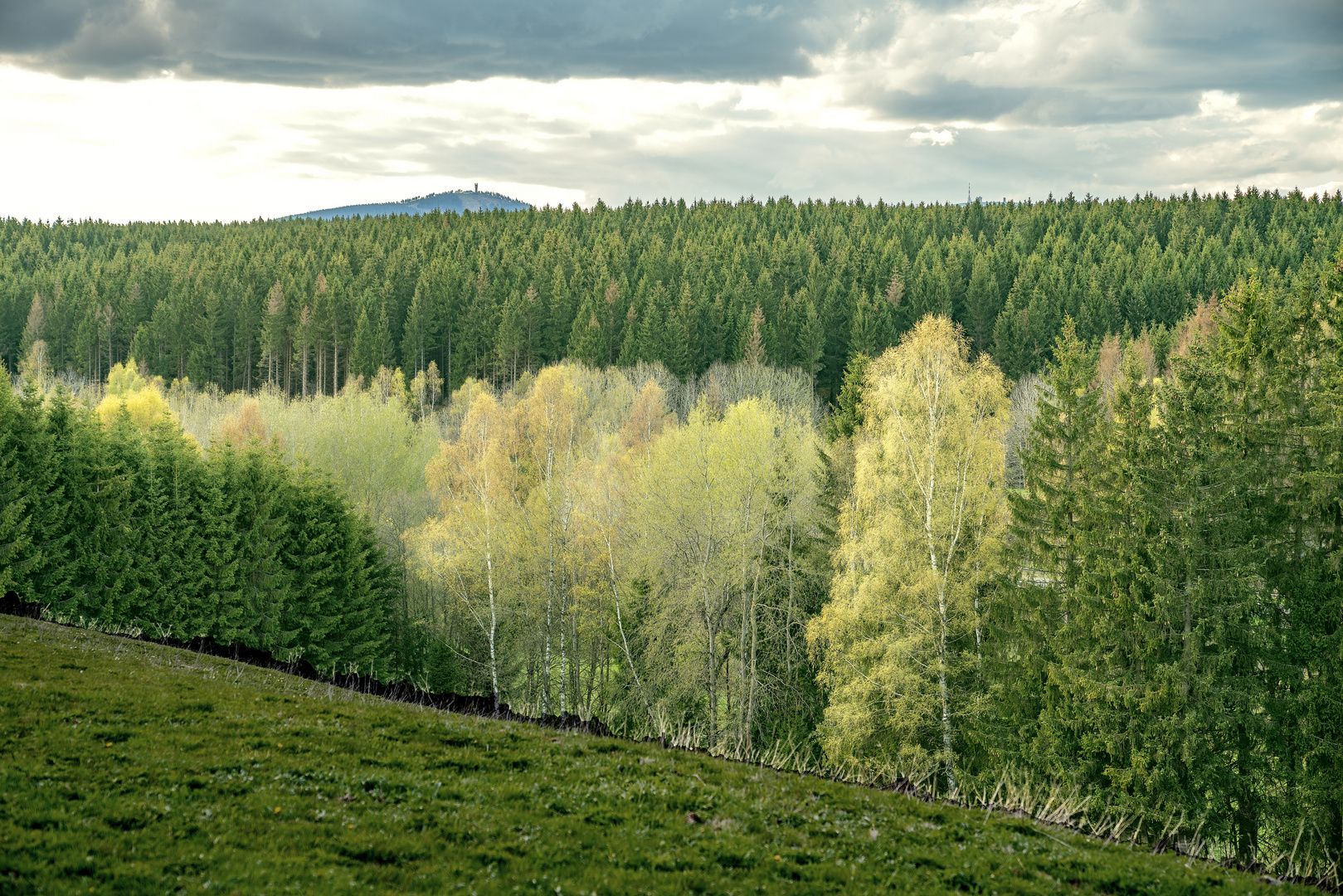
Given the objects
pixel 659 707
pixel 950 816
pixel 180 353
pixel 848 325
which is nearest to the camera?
pixel 950 816

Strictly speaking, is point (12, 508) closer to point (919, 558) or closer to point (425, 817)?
point (425, 817)

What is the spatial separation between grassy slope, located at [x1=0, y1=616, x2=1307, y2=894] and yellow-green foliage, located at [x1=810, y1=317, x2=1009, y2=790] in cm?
1290

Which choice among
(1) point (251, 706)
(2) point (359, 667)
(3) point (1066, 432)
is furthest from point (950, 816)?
(2) point (359, 667)

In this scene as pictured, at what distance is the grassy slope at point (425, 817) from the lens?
9.02m

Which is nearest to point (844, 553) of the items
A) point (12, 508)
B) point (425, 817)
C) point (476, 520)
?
point (476, 520)

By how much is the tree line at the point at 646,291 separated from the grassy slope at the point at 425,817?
77.3 metres

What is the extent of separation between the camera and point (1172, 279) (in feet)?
351

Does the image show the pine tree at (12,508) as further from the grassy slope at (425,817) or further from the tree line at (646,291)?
the tree line at (646,291)

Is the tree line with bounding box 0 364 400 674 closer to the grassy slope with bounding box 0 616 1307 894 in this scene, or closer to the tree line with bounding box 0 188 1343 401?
the grassy slope with bounding box 0 616 1307 894

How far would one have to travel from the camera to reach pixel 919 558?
28938 millimetres

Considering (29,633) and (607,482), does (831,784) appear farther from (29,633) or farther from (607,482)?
(607,482)

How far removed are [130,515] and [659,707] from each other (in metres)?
Result: 24.0

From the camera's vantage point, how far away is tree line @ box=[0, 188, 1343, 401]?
316ft

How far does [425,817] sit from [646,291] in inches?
4065
